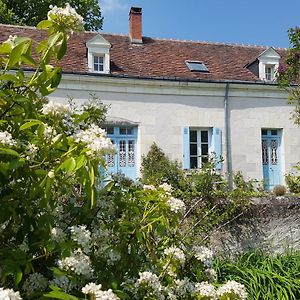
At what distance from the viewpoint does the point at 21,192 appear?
1873 millimetres

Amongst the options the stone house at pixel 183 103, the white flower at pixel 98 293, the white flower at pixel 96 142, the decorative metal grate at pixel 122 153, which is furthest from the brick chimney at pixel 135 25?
the white flower at pixel 98 293

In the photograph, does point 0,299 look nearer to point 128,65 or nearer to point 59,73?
point 59,73

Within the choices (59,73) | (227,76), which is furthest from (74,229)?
(227,76)

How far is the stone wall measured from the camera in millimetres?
5812

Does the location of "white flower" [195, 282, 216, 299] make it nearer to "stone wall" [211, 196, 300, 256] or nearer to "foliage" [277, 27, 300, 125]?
"stone wall" [211, 196, 300, 256]

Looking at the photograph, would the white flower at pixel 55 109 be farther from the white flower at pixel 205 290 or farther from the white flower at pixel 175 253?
the white flower at pixel 205 290

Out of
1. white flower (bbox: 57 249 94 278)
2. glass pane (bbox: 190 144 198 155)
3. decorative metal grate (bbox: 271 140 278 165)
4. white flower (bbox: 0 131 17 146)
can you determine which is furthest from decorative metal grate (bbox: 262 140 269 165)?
white flower (bbox: 0 131 17 146)

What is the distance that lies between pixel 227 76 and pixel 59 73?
13542 mm

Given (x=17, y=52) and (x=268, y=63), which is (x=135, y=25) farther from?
(x=17, y=52)

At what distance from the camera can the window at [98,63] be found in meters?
14.0

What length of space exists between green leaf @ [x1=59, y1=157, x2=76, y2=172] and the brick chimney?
14925mm

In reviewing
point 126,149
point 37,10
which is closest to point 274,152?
point 126,149

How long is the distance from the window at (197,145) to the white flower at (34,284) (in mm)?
12441

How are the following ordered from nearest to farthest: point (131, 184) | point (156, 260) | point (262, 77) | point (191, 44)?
point (156, 260) → point (131, 184) → point (262, 77) → point (191, 44)
